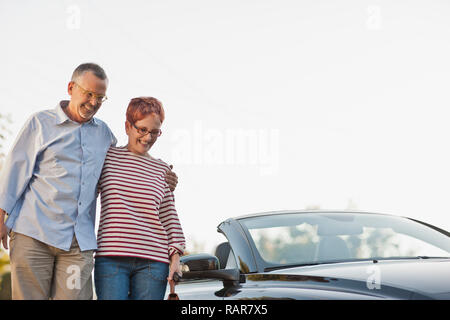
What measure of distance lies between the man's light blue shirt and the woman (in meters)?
0.10

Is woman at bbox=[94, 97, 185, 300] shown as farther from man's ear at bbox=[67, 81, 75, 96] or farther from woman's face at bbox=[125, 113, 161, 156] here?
man's ear at bbox=[67, 81, 75, 96]

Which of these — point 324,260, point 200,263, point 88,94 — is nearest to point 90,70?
point 88,94

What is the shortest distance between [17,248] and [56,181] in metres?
0.40

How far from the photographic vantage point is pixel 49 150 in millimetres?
3266

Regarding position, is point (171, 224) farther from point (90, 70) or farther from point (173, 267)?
point (90, 70)

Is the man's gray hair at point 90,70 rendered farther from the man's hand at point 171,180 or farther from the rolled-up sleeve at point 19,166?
the man's hand at point 171,180

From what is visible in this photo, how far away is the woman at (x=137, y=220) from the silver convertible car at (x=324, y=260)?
1.88ft

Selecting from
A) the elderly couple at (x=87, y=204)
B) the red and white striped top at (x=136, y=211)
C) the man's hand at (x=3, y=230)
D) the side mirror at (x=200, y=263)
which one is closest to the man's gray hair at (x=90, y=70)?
the elderly couple at (x=87, y=204)

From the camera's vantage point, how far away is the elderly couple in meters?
3.13

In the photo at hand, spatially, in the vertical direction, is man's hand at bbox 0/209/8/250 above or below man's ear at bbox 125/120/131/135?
below

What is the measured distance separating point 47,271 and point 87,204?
41 centimetres

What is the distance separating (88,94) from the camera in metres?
3.35

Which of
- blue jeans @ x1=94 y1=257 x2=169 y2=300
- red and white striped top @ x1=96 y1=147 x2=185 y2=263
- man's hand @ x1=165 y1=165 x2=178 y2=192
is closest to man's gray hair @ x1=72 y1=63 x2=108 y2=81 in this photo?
red and white striped top @ x1=96 y1=147 x2=185 y2=263
